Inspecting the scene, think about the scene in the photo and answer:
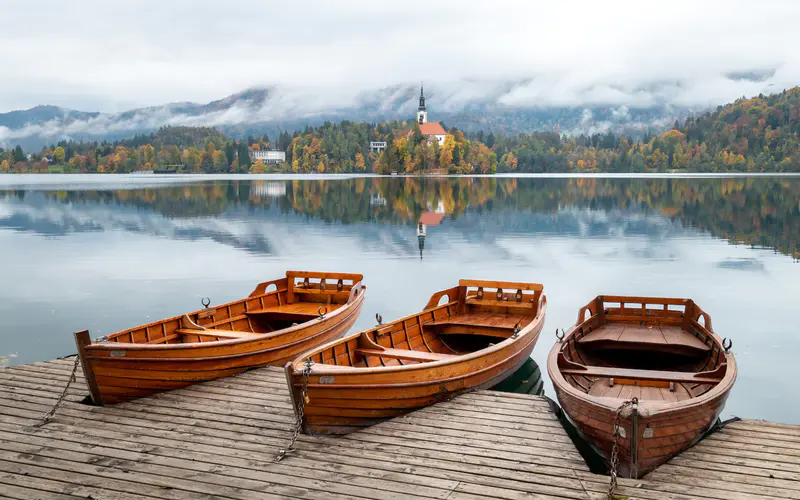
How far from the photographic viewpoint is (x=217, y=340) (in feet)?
41.8

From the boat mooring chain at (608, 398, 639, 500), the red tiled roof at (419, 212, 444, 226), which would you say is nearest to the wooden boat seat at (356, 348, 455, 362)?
the boat mooring chain at (608, 398, 639, 500)

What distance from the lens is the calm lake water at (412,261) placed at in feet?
62.4

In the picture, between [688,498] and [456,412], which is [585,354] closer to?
[456,412]

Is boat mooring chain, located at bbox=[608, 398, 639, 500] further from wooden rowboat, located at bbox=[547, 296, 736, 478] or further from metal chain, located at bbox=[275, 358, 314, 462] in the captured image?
metal chain, located at bbox=[275, 358, 314, 462]

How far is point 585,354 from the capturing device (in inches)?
512

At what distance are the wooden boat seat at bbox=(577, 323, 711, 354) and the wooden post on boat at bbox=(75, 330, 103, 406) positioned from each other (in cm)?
855

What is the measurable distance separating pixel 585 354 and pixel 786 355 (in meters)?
7.17

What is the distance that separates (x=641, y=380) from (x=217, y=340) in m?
7.58

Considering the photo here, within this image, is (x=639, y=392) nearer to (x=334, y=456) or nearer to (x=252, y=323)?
(x=334, y=456)

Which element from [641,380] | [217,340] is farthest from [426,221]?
[641,380]

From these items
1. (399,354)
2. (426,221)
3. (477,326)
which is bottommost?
(426,221)

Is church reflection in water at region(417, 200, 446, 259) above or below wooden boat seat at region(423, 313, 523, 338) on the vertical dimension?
below

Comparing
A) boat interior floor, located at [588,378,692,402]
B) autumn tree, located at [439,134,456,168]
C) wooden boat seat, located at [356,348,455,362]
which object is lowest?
boat interior floor, located at [588,378,692,402]

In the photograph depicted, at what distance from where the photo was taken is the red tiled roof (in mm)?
51450
